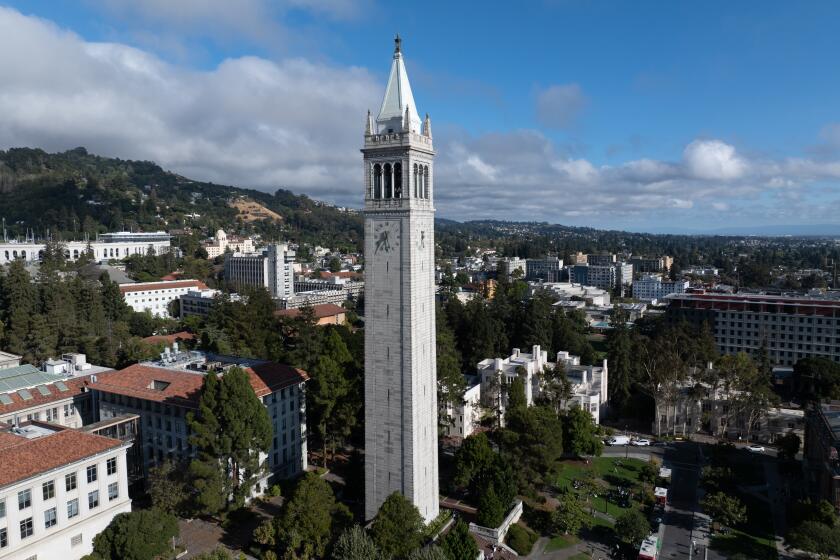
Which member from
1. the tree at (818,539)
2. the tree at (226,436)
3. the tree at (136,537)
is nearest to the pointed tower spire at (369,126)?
the tree at (226,436)

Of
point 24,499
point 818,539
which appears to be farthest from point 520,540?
point 24,499

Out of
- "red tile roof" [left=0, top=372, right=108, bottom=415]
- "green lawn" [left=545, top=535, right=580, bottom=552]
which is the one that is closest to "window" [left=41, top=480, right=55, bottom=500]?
"red tile roof" [left=0, top=372, right=108, bottom=415]

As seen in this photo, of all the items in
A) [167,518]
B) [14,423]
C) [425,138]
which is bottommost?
[167,518]

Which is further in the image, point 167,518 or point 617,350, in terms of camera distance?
point 617,350

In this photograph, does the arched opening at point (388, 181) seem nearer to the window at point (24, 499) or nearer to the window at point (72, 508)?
the window at point (72, 508)

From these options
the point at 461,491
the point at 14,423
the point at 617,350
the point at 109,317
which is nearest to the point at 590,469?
the point at 461,491

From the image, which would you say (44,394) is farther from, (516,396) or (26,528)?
(516,396)

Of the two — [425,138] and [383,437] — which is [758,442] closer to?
[383,437]
